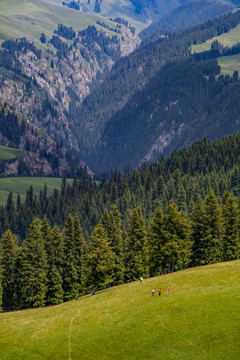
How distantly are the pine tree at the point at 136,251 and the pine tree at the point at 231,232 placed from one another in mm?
18065

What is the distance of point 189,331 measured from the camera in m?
63.8

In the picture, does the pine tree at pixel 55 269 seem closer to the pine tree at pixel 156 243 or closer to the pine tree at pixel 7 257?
the pine tree at pixel 7 257

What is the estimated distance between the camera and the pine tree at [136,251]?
374 feet

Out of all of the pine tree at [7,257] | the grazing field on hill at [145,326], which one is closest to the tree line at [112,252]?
the pine tree at [7,257]

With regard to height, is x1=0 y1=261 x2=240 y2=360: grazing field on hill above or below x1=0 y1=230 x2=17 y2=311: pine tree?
above

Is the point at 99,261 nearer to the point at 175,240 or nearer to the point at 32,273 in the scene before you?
the point at 175,240

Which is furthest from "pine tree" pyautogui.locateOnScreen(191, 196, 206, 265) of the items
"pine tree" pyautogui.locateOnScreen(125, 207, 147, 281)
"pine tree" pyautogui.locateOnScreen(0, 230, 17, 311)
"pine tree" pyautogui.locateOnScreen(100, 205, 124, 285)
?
"pine tree" pyautogui.locateOnScreen(0, 230, 17, 311)

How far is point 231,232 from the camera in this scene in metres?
109

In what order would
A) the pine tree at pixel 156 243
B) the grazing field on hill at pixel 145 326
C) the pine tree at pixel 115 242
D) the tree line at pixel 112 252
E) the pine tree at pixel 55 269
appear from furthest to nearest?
the pine tree at pixel 115 242 < the pine tree at pixel 55 269 < the tree line at pixel 112 252 < the pine tree at pixel 156 243 < the grazing field on hill at pixel 145 326

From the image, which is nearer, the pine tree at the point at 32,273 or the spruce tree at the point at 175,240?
the spruce tree at the point at 175,240

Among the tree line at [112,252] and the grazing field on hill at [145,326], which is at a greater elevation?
the grazing field on hill at [145,326]

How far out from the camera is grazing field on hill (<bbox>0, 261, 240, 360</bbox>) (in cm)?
6116

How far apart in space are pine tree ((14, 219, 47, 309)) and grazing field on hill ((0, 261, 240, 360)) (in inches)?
878

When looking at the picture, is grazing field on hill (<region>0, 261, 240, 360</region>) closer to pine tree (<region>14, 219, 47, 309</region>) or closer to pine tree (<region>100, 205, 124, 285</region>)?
pine tree (<region>14, 219, 47, 309</region>)
